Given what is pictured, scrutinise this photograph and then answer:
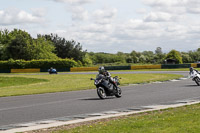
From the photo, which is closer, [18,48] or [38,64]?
[38,64]

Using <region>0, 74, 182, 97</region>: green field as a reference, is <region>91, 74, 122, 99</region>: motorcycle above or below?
above

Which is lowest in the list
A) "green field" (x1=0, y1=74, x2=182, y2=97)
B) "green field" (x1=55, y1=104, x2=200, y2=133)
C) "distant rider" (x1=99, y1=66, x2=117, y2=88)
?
"green field" (x1=0, y1=74, x2=182, y2=97)

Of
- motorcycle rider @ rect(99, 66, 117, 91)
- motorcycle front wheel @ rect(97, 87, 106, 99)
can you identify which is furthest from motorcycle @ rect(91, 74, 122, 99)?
motorcycle rider @ rect(99, 66, 117, 91)

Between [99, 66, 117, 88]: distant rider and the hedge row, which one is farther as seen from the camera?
the hedge row

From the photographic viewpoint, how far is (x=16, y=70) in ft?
265

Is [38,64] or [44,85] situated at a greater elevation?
[38,64]

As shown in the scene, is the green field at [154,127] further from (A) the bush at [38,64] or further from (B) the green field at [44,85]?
(A) the bush at [38,64]

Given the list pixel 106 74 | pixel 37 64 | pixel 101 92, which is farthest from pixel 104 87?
pixel 37 64

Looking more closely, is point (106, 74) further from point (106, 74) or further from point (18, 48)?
point (18, 48)

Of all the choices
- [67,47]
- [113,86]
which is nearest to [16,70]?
[67,47]

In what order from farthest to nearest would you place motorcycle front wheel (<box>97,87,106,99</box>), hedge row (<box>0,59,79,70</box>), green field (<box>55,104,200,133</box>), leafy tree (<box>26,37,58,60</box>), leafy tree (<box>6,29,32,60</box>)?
leafy tree (<box>26,37,58,60</box>) < leafy tree (<box>6,29,32,60</box>) < hedge row (<box>0,59,79,70</box>) < motorcycle front wheel (<box>97,87,106,99</box>) < green field (<box>55,104,200,133</box>)

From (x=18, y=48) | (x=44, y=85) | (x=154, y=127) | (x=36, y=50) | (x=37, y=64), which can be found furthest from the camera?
(x=36, y=50)

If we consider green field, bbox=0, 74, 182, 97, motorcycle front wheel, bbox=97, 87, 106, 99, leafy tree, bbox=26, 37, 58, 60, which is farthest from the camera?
leafy tree, bbox=26, 37, 58, 60

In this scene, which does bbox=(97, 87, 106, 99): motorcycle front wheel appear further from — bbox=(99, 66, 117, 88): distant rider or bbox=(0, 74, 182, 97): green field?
bbox=(0, 74, 182, 97): green field
